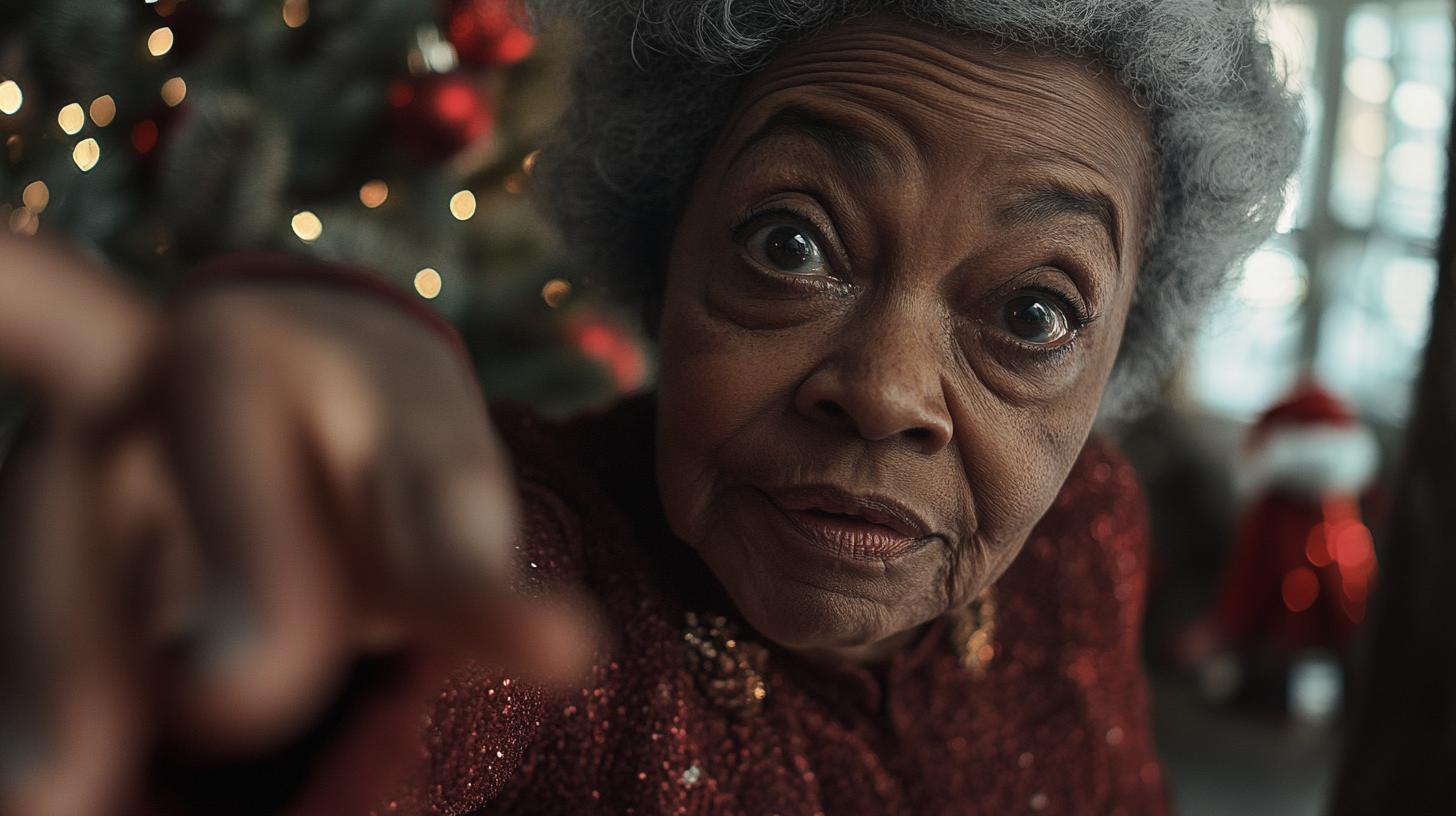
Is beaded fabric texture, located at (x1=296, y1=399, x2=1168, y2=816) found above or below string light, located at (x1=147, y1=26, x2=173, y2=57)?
above

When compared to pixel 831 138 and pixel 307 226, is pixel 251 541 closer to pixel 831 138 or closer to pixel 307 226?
pixel 831 138

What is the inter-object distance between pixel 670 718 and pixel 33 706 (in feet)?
1.73

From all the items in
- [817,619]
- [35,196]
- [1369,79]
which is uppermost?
[1369,79]

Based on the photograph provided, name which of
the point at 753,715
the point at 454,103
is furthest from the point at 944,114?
the point at 454,103

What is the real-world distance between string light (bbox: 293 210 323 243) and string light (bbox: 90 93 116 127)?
0.95 ft

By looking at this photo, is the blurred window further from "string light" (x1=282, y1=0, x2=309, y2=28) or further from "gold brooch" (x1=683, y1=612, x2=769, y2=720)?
"gold brooch" (x1=683, y1=612, x2=769, y2=720)

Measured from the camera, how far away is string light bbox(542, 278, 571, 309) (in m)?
1.79

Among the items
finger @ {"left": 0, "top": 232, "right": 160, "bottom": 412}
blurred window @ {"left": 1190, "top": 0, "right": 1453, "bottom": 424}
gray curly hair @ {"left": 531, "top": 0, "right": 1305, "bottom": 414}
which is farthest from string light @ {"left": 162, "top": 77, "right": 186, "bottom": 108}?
blurred window @ {"left": 1190, "top": 0, "right": 1453, "bottom": 424}

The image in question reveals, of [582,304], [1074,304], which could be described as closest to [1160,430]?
[582,304]

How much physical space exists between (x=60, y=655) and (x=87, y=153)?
1.39 metres

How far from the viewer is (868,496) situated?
28.3 inches

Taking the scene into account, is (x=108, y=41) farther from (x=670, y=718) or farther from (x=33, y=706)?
(x=33, y=706)

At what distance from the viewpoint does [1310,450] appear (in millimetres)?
2508

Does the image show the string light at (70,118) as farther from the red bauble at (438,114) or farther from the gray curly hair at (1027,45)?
the gray curly hair at (1027,45)
